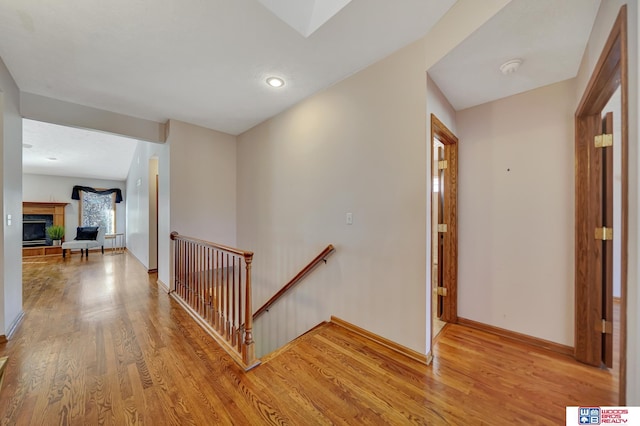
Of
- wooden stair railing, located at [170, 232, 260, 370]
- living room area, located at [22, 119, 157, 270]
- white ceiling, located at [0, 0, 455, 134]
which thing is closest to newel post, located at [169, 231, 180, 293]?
wooden stair railing, located at [170, 232, 260, 370]

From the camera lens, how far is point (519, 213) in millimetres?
2162

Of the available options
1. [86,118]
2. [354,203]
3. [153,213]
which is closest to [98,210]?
[153,213]

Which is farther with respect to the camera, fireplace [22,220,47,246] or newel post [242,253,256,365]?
fireplace [22,220,47,246]

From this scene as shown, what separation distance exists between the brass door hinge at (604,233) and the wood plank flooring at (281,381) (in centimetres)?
98

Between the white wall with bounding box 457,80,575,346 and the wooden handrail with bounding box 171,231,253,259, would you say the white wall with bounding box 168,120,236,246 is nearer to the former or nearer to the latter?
the wooden handrail with bounding box 171,231,253,259

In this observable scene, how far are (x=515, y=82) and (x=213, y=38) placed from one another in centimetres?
253

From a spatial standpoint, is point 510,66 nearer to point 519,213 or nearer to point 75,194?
point 519,213

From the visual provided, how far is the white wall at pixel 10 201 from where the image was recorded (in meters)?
2.11

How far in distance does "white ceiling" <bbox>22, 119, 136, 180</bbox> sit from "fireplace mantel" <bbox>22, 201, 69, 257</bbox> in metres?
0.98

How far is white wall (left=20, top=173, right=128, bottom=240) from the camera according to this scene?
23.7 feet

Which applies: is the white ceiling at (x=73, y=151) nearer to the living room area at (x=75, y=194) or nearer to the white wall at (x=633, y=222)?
the living room area at (x=75, y=194)

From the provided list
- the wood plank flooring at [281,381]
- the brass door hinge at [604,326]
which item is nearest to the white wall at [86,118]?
the wood plank flooring at [281,381]

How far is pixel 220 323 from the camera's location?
2275 mm

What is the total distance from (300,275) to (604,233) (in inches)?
103
